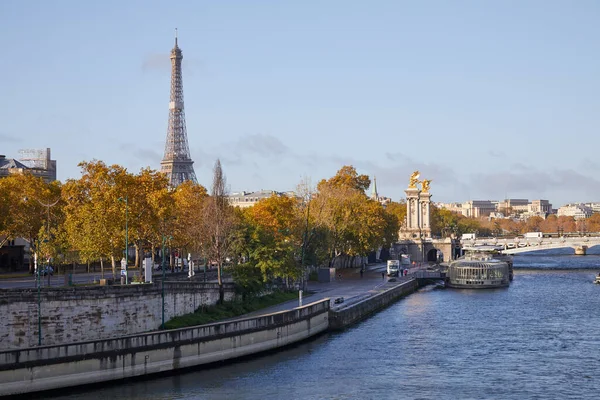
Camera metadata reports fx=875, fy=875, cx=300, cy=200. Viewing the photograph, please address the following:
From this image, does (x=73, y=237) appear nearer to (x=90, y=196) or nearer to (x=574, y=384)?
(x=90, y=196)

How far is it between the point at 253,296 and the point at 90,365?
2754 centimetres

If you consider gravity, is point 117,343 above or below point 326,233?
below

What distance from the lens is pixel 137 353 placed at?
50.2 m

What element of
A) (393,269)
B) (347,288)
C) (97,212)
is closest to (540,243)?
(393,269)

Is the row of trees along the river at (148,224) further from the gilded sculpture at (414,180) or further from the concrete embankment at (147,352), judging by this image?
the gilded sculpture at (414,180)

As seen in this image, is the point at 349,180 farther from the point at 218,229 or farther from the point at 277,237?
the point at 218,229

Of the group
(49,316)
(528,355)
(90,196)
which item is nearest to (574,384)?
(528,355)

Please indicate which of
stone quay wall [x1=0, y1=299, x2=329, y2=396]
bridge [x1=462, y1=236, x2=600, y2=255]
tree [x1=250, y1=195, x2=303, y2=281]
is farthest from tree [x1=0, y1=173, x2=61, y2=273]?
bridge [x1=462, y1=236, x2=600, y2=255]

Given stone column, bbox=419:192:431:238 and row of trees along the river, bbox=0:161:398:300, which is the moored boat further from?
stone column, bbox=419:192:431:238

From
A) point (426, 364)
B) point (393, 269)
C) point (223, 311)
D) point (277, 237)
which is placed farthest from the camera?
point (393, 269)

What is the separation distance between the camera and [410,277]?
123 metres

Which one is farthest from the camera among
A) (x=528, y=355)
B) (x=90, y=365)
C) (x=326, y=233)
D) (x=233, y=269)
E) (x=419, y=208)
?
(x=419, y=208)

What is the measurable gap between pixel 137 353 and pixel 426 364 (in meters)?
19.0

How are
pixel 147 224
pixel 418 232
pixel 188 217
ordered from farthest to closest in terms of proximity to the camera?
pixel 418 232 < pixel 188 217 < pixel 147 224
